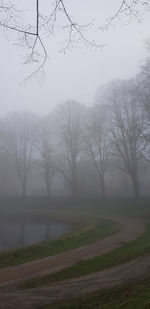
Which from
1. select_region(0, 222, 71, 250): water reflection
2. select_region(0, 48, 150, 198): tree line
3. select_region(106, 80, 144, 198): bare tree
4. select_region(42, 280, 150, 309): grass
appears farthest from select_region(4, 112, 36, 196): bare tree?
select_region(42, 280, 150, 309): grass

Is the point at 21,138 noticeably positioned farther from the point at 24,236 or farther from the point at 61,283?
the point at 61,283

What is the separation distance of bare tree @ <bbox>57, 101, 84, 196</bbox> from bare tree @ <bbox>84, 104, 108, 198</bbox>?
7.45ft

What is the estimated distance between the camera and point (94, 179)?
51.4 m

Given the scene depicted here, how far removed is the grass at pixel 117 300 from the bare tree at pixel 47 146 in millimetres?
41832

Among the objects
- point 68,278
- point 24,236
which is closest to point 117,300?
point 68,278

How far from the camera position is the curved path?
26.3 feet

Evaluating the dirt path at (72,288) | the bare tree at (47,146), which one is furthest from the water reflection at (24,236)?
the bare tree at (47,146)

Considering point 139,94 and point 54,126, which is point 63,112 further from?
point 139,94

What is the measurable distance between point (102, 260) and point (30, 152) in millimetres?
44285

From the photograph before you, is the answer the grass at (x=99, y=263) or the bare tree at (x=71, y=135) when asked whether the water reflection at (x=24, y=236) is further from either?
the bare tree at (x=71, y=135)

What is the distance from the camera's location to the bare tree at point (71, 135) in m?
48.7

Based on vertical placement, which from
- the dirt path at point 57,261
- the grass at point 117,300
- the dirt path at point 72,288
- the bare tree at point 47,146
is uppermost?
the bare tree at point 47,146

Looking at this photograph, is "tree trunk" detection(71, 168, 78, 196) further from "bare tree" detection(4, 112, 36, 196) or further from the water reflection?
the water reflection

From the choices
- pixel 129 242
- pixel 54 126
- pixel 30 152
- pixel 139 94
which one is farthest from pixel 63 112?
pixel 129 242
